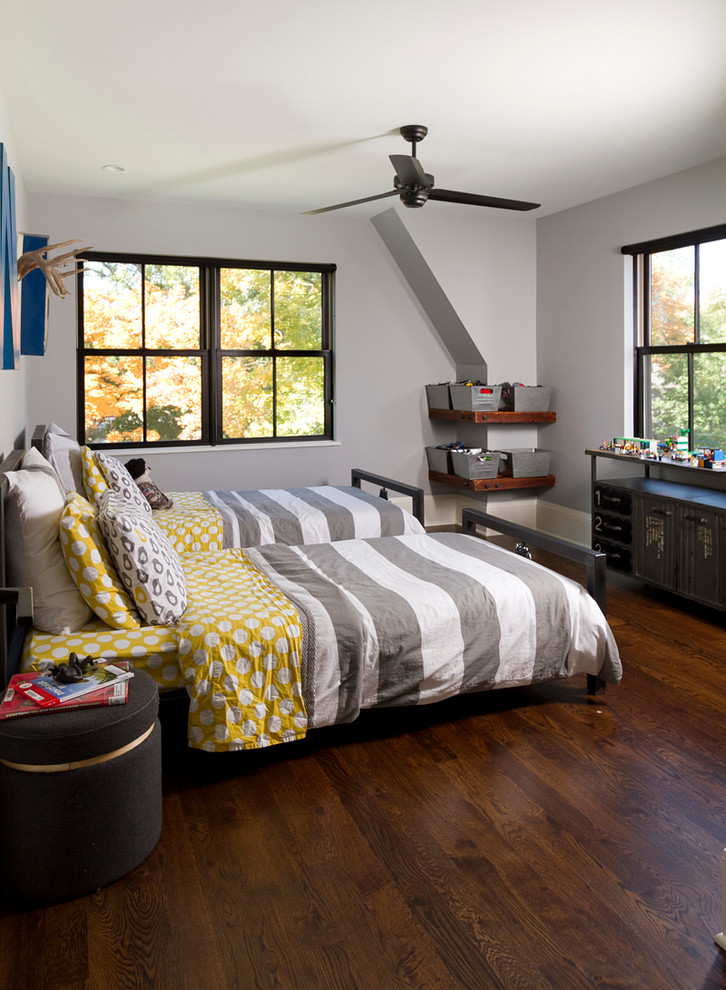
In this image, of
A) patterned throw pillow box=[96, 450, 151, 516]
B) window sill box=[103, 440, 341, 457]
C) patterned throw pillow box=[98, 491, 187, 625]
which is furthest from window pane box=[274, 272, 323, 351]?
patterned throw pillow box=[98, 491, 187, 625]

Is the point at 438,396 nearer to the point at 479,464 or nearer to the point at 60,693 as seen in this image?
the point at 479,464

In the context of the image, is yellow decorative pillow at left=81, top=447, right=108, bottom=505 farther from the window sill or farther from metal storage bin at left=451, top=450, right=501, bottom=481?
metal storage bin at left=451, top=450, right=501, bottom=481

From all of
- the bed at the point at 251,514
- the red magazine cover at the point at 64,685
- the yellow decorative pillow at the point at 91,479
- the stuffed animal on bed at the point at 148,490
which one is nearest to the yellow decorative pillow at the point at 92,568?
the red magazine cover at the point at 64,685

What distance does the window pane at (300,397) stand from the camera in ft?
20.5

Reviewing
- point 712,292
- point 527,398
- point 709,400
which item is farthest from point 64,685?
point 527,398

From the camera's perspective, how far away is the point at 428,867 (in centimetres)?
205

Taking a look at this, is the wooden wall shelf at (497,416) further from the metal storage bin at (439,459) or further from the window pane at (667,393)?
the window pane at (667,393)

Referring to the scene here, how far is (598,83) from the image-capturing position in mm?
3480

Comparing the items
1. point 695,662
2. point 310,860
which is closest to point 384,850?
point 310,860

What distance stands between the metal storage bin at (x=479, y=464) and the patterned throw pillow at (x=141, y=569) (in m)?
3.80

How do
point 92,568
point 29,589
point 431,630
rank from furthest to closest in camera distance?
→ point 431,630 < point 92,568 < point 29,589

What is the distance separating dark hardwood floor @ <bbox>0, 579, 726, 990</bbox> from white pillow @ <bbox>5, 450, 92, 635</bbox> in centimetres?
49

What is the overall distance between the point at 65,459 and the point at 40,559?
4.58ft

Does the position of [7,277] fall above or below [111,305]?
below
